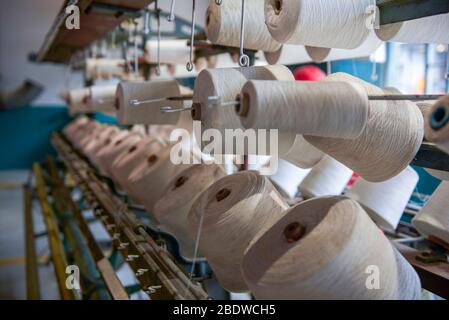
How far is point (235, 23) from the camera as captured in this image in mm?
1089

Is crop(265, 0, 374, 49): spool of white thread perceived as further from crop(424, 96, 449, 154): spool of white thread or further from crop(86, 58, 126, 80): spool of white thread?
crop(86, 58, 126, 80): spool of white thread

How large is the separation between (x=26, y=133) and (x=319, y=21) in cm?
646

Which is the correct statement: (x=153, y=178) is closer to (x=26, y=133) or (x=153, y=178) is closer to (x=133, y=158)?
(x=133, y=158)

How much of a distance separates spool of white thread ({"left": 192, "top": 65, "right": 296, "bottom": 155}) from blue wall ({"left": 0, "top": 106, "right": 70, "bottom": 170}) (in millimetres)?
6147

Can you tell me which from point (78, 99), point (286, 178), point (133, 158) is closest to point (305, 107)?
point (286, 178)

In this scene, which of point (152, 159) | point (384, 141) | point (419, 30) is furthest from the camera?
point (152, 159)

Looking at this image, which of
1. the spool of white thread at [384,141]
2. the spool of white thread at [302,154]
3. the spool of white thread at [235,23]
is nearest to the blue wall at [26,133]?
the spool of white thread at [235,23]

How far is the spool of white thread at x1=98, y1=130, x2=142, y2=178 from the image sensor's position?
72.7 inches

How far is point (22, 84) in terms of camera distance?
6.43m

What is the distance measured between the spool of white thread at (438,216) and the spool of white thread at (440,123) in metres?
0.35

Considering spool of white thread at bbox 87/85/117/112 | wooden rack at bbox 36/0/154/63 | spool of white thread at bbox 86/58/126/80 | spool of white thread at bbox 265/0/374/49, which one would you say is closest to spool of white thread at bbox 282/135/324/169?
spool of white thread at bbox 265/0/374/49

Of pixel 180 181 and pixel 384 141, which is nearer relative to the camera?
pixel 384 141
